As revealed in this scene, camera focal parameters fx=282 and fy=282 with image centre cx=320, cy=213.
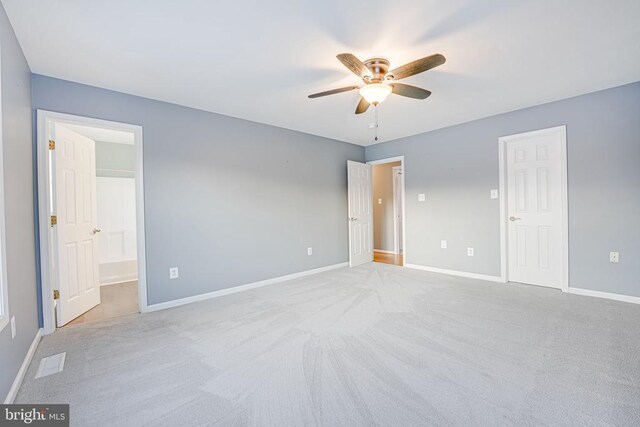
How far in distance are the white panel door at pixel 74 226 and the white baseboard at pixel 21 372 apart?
48 centimetres

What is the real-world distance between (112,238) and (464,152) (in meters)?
5.77

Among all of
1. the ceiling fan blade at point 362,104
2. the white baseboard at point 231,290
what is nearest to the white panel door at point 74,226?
the white baseboard at point 231,290

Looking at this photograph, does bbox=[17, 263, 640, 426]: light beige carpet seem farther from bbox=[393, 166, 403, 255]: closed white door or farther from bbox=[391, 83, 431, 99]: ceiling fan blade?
bbox=[393, 166, 403, 255]: closed white door

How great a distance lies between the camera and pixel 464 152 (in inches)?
169

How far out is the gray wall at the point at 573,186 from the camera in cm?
306

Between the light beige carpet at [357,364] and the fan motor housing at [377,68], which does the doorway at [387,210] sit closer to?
the light beige carpet at [357,364]

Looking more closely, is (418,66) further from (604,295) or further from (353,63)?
(604,295)

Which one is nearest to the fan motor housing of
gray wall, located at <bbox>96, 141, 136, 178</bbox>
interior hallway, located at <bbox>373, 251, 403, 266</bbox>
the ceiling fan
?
the ceiling fan

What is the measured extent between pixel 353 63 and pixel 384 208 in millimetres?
5016

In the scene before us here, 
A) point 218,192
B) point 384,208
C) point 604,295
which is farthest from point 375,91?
point 384,208

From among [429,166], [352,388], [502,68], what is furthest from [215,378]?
[429,166]

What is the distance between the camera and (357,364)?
196cm

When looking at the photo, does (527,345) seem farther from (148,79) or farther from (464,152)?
(148,79)

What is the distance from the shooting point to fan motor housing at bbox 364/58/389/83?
234 cm
